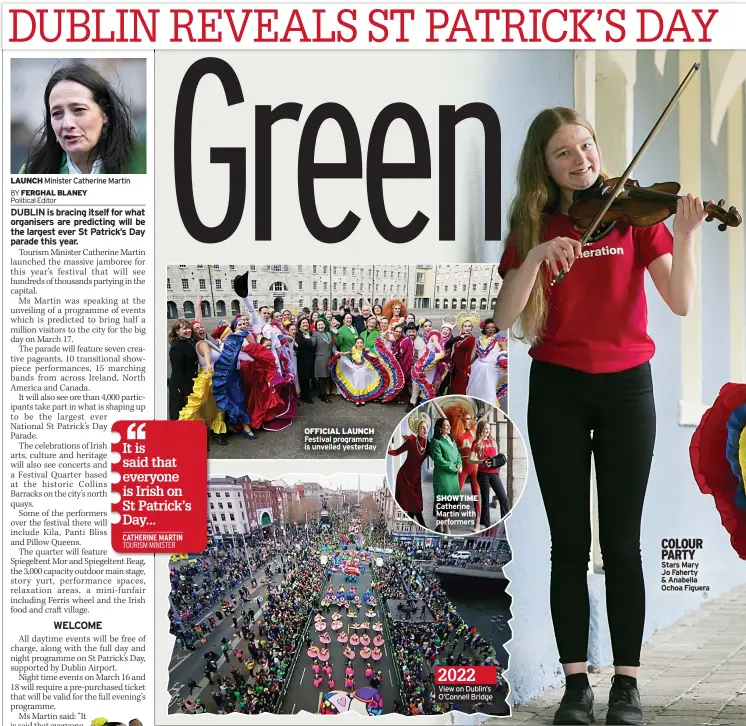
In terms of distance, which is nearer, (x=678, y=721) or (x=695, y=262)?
(x=678, y=721)

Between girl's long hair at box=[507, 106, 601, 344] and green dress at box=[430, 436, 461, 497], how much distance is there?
453mm

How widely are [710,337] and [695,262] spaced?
0.98 feet

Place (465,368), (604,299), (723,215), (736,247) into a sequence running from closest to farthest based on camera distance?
(723,215) < (604,299) < (465,368) < (736,247)

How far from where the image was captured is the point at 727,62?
3.82 m

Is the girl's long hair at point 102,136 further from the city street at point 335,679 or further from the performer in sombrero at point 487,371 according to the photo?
the city street at point 335,679

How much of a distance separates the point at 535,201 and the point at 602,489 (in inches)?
40.0

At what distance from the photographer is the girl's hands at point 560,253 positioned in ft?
12.0

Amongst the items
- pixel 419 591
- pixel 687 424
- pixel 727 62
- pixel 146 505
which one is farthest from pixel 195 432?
pixel 727 62

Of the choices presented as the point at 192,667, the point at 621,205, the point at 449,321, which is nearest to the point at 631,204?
the point at 621,205

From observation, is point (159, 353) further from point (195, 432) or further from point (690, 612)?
point (690, 612)
